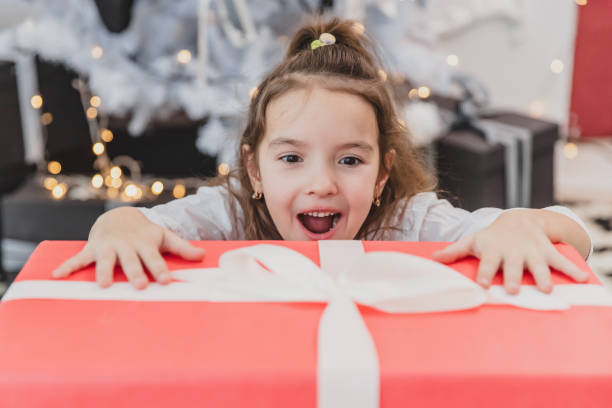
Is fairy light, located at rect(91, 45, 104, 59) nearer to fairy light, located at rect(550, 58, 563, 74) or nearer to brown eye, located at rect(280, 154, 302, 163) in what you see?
brown eye, located at rect(280, 154, 302, 163)

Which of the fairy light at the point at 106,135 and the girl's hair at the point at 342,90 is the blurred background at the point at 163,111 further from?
the girl's hair at the point at 342,90

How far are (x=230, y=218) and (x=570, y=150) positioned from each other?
7.96 ft

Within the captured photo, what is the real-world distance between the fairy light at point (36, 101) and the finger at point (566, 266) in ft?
5.61

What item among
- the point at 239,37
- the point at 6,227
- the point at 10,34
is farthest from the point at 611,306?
the point at 10,34

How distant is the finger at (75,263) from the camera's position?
579 mm

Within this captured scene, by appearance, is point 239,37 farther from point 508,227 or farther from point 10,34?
point 508,227

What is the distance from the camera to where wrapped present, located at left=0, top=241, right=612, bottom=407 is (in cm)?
44

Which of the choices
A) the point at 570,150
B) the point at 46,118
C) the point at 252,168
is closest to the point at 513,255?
the point at 252,168

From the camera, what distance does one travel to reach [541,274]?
579 mm

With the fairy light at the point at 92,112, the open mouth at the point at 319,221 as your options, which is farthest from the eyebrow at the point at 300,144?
the fairy light at the point at 92,112

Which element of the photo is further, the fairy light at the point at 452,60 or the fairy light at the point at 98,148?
the fairy light at the point at 452,60

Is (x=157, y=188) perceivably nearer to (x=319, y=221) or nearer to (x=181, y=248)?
(x=319, y=221)

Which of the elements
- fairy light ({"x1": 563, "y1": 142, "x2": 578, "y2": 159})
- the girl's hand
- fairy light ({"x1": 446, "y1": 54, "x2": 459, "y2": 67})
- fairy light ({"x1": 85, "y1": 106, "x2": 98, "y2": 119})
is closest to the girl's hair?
the girl's hand

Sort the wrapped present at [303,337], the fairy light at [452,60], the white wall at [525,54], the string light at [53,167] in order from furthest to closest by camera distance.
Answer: the white wall at [525,54]
the fairy light at [452,60]
the string light at [53,167]
the wrapped present at [303,337]
